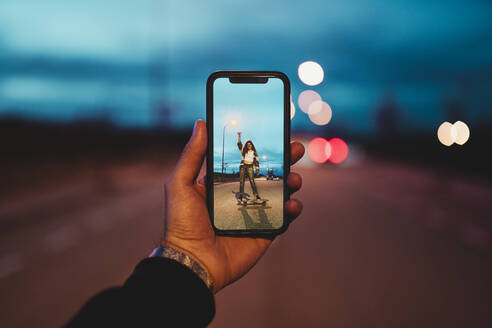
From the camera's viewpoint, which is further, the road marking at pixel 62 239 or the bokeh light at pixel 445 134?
the bokeh light at pixel 445 134

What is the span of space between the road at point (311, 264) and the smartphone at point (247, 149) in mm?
2140

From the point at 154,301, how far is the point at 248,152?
1.15 m

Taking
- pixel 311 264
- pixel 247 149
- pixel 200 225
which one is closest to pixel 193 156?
pixel 247 149

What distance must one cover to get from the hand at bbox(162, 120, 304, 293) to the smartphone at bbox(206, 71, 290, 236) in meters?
0.07

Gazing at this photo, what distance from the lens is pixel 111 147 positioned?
38812mm

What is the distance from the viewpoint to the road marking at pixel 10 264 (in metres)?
6.08

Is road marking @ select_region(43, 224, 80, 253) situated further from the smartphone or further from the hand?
the smartphone

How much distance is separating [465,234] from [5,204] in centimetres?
1482

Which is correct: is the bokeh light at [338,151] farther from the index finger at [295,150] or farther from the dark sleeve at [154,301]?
the dark sleeve at [154,301]

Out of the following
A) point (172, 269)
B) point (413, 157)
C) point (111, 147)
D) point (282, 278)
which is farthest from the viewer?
point (111, 147)

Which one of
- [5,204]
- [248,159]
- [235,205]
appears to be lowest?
[5,204]

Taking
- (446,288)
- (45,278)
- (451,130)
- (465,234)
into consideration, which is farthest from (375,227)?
(451,130)

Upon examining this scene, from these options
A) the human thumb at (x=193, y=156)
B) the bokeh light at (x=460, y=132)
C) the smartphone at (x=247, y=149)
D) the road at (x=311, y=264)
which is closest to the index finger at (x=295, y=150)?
the smartphone at (x=247, y=149)

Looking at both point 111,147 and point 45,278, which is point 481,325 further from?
point 111,147
